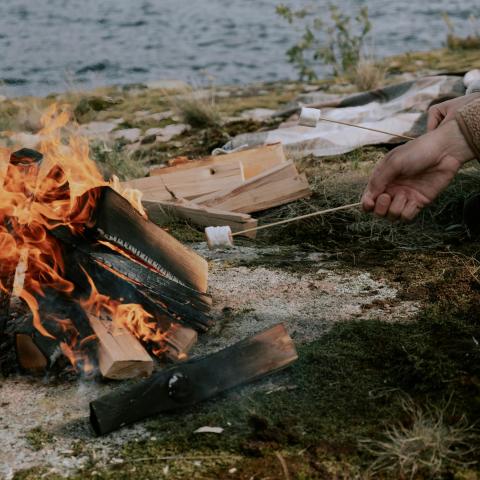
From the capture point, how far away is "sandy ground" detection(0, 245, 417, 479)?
105 inches

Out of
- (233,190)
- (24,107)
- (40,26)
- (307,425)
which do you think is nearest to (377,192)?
(307,425)

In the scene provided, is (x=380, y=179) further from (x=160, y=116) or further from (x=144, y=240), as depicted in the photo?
(x=160, y=116)

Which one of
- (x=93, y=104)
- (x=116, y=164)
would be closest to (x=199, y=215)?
(x=116, y=164)

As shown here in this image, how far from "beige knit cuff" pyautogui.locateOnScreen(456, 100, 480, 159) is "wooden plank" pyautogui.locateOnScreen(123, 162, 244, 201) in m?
2.37

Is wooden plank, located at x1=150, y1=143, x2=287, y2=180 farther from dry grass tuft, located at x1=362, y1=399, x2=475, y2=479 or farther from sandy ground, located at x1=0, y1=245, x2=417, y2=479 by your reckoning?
dry grass tuft, located at x1=362, y1=399, x2=475, y2=479

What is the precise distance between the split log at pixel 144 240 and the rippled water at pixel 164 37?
29.3ft

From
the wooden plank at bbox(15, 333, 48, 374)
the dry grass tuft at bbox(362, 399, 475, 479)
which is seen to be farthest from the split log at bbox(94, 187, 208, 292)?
the dry grass tuft at bbox(362, 399, 475, 479)

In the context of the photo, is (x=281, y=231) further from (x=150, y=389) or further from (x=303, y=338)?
(x=150, y=389)

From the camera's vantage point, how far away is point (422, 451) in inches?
95.5

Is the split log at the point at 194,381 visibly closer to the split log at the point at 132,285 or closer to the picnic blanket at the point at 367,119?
the split log at the point at 132,285

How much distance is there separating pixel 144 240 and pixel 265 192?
170 centimetres

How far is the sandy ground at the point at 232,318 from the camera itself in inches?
105

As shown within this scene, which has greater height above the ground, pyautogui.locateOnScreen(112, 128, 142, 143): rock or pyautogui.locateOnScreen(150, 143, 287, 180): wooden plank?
pyautogui.locateOnScreen(150, 143, 287, 180): wooden plank

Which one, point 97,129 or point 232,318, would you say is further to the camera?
point 97,129
